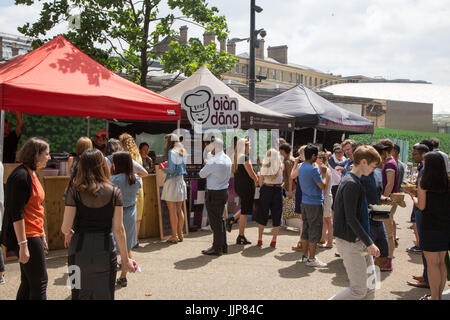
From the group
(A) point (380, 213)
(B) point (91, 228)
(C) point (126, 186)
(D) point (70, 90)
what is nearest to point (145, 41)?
(D) point (70, 90)

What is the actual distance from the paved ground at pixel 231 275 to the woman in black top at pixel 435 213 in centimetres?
82

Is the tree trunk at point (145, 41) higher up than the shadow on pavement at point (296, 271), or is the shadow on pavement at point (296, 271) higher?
the tree trunk at point (145, 41)

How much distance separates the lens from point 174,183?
7.77 metres

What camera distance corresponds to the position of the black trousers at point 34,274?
3564mm

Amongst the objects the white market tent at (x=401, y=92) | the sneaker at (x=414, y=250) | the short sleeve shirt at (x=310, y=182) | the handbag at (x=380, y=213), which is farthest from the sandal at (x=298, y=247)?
the white market tent at (x=401, y=92)

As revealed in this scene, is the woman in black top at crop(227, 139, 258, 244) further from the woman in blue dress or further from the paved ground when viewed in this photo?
the woman in blue dress

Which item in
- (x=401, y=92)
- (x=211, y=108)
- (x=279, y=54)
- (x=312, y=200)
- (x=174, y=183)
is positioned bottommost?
(x=312, y=200)

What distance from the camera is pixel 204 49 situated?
526 inches

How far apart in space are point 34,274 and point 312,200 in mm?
4181

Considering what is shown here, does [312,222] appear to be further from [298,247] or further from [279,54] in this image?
[279,54]

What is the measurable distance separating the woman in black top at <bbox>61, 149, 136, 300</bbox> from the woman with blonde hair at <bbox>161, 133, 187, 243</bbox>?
4.13m

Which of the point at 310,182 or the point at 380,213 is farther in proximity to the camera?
the point at 310,182

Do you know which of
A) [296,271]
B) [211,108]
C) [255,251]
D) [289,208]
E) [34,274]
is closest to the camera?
[34,274]

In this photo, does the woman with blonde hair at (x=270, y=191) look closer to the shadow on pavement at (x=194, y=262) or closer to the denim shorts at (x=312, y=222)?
the denim shorts at (x=312, y=222)
